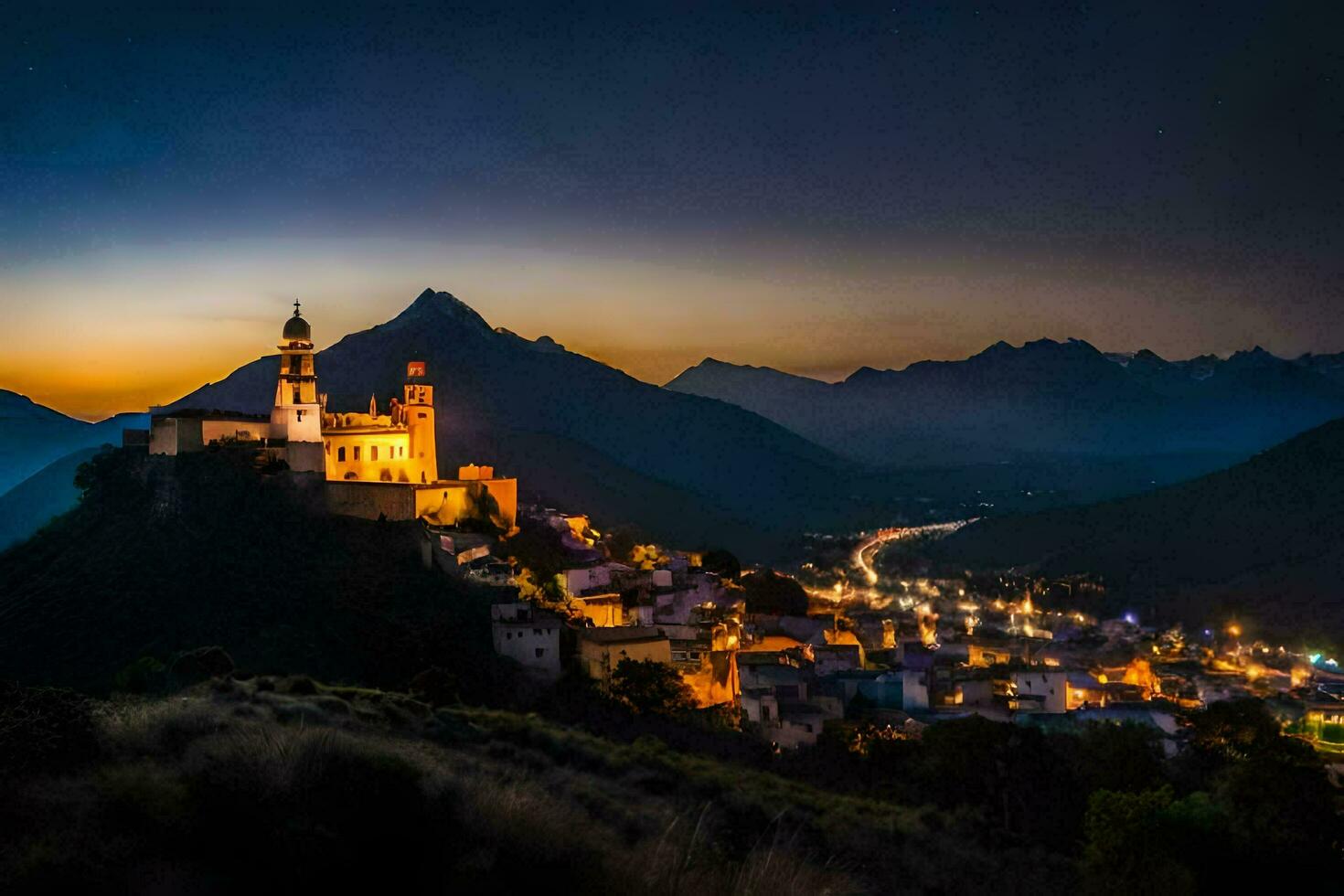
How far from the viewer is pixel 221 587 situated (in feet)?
87.6

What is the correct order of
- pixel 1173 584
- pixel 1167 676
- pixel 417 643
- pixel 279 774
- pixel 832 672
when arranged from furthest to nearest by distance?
pixel 1173 584, pixel 1167 676, pixel 832 672, pixel 417 643, pixel 279 774

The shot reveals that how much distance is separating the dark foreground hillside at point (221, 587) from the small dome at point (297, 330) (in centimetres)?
394

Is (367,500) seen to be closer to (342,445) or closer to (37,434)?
(342,445)

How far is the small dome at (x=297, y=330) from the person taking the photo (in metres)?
31.2

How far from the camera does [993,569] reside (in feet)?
→ 216

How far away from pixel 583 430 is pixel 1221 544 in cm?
6424

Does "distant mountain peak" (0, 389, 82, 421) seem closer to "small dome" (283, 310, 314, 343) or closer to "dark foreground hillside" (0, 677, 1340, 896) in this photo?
"small dome" (283, 310, 314, 343)

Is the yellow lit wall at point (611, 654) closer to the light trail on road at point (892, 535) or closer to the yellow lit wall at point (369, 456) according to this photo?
the yellow lit wall at point (369, 456)

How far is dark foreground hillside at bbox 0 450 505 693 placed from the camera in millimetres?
23094

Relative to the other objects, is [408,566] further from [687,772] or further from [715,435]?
[715,435]

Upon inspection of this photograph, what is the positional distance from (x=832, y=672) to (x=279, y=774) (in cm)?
2423

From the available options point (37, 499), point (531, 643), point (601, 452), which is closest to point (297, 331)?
point (531, 643)

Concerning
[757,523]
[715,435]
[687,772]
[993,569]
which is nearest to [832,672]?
[687,772]

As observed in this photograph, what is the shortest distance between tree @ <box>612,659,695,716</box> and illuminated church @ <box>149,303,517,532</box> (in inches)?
378
